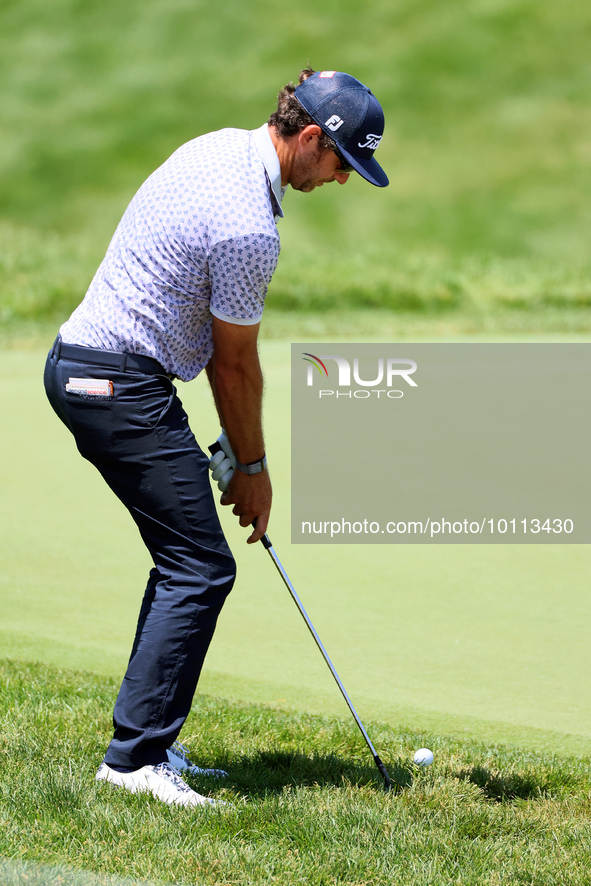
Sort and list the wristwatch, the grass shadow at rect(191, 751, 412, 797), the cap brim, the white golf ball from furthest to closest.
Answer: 1. the white golf ball
2. the grass shadow at rect(191, 751, 412, 797)
3. the wristwatch
4. the cap brim

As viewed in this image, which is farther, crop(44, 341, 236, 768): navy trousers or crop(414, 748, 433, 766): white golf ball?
crop(414, 748, 433, 766): white golf ball

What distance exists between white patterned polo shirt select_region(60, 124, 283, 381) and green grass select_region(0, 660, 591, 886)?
114 cm

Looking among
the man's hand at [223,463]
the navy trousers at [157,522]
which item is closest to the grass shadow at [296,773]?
the navy trousers at [157,522]

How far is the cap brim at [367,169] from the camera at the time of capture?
2.86 meters

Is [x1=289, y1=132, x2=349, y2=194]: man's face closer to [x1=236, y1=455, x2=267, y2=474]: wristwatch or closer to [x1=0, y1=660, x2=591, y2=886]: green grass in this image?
[x1=236, y1=455, x2=267, y2=474]: wristwatch

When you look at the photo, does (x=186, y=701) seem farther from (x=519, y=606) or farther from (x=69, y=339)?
(x=519, y=606)

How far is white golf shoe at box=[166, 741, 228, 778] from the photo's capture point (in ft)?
10.4

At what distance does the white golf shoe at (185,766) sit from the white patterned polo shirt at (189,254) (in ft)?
3.58

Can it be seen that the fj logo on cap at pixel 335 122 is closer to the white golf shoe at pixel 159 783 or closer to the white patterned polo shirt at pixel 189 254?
the white patterned polo shirt at pixel 189 254

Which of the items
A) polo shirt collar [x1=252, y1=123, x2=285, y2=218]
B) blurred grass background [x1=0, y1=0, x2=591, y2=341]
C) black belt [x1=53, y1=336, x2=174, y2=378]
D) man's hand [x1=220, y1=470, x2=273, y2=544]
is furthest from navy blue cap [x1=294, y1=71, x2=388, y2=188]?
blurred grass background [x1=0, y1=0, x2=591, y2=341]

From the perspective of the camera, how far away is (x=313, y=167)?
291 centimetres

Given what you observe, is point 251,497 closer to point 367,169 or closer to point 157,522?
point 157,522

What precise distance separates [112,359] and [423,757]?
4.77ft

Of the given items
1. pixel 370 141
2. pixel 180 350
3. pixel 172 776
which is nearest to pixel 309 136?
pixel 370 141
